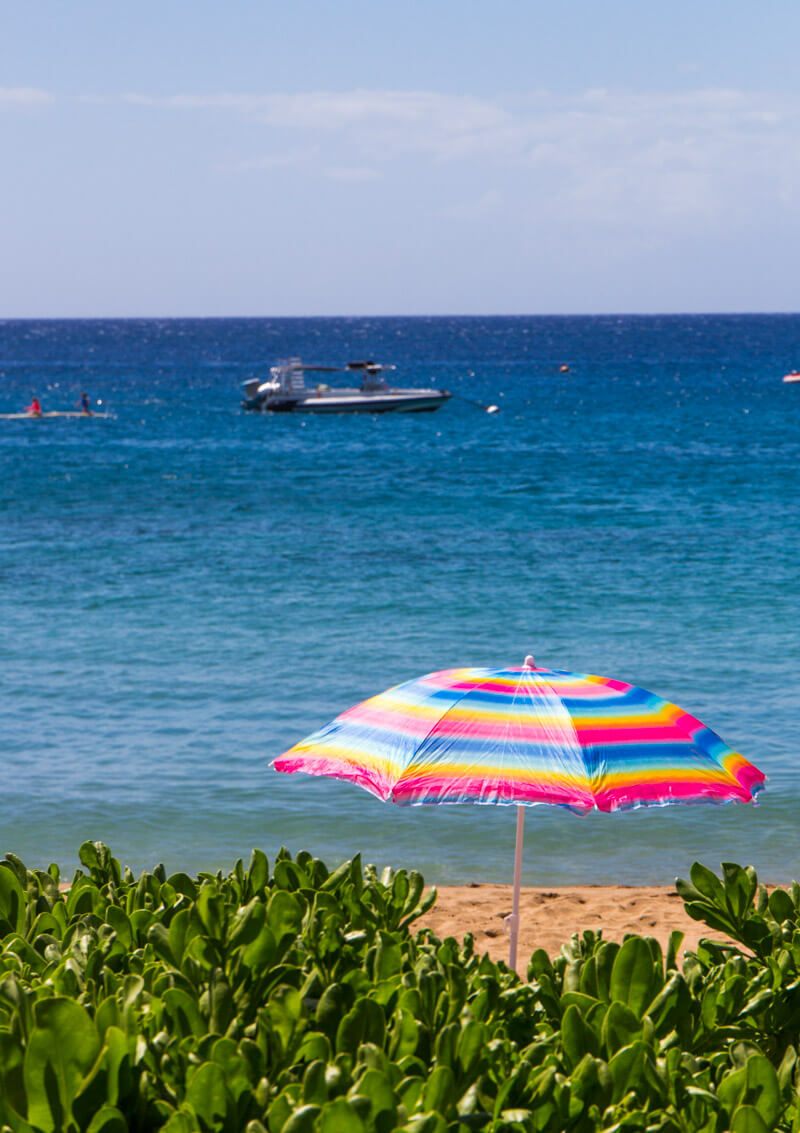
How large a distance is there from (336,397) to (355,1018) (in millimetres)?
52947

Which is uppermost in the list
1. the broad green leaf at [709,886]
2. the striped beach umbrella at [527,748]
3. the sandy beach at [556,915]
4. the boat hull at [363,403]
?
the boat hull at [363,403]

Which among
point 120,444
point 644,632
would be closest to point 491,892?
point 644,632

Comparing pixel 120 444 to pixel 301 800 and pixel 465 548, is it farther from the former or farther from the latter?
pixel 301 800

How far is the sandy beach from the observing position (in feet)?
25.1

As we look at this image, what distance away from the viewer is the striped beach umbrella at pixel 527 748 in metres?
4.84

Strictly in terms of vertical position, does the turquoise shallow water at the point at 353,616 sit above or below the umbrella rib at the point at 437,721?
below

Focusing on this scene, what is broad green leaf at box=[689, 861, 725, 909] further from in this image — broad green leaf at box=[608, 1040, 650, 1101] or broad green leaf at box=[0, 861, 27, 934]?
broad green leaf at box=[0, 861, 27, 934]

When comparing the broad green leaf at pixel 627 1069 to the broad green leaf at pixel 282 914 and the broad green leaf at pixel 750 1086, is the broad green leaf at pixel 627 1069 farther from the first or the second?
the broad green leaf at pixel 282 914

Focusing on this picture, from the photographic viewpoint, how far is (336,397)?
55531 mm

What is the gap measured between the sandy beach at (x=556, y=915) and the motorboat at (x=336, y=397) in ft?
148

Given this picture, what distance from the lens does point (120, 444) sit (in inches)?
1761

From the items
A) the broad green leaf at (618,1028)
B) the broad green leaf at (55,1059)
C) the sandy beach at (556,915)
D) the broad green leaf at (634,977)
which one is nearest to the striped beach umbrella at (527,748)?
the broad green leaf at (634,977)

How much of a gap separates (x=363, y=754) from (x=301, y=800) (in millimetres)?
5749

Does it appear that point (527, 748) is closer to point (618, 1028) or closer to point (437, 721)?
point (437, 721)
